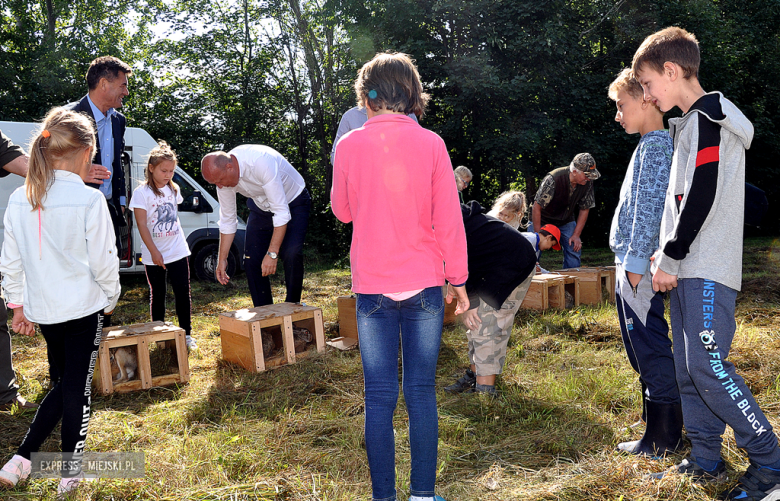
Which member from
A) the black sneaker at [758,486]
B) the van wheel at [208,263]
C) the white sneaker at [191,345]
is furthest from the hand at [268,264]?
the van wheel at [208,263]

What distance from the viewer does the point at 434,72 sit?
12586 mm

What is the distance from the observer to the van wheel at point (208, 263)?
30.0ft

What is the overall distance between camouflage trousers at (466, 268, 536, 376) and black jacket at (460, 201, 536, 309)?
0.57 feet

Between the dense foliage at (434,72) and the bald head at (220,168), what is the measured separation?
27.9ft

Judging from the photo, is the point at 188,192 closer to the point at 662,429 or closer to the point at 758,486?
the point at 662,429

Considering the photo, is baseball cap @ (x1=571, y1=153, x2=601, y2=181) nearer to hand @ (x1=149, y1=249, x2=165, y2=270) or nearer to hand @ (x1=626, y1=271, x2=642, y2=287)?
hand @ (x1=626, y1=271, x2=642, y2=287)

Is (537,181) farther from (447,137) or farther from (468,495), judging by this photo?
(468,495)

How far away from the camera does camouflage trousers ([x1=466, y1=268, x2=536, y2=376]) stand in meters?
3.50

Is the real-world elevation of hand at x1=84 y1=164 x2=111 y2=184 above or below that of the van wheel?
above

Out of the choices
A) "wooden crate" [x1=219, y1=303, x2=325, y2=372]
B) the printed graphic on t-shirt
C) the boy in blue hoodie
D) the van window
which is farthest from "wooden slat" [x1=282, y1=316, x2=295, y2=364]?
the van window

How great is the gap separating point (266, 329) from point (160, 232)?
1.17m

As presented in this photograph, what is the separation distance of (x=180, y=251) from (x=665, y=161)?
3.67 m

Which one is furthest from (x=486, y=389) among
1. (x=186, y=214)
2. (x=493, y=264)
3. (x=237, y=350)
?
(x=186, y=214)

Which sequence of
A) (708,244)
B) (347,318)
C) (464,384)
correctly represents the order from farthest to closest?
(347,318)
(464,384)
(708,244)
